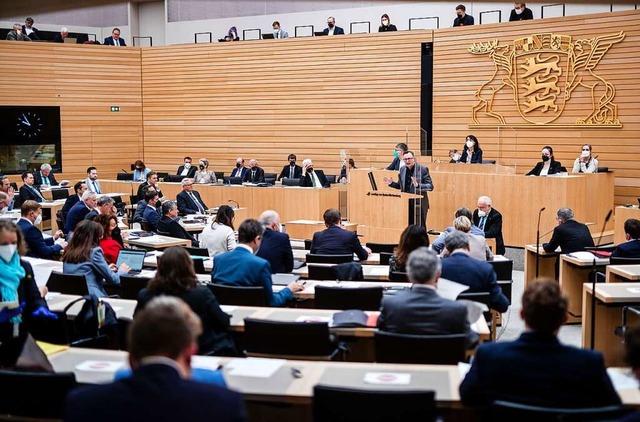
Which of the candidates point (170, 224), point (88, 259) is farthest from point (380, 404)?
point (170, 224)

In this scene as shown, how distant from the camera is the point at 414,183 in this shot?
11625 mm

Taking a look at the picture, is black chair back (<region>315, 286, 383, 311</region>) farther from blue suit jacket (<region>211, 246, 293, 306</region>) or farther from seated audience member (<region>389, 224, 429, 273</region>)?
seated audience member (<region>389, 224, 429, 273</region>)

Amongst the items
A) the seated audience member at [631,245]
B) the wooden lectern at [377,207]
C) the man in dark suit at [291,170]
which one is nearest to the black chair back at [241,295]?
the seated audience member at [631,245]

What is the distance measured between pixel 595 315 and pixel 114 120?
16.0 metres

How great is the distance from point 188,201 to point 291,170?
470 centimetres

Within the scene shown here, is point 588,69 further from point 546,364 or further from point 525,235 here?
point 546,364

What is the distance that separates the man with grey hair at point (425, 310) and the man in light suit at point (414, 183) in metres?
7.45

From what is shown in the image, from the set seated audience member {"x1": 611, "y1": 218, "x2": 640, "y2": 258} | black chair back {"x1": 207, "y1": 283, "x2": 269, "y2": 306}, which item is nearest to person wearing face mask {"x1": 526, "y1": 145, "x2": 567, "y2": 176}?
seated audience member {"x1": 611, "y1": 218, "x2": 640, "y2": 258}

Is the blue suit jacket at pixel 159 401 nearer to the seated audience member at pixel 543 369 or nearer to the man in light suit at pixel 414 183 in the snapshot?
the seated audience member at pixel 543 369

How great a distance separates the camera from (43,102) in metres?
18.7

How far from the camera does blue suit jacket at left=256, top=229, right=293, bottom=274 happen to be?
278 inches

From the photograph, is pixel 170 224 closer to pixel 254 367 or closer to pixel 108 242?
pixel 108 242

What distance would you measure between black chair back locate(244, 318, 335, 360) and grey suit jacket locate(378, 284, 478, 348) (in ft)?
1.34

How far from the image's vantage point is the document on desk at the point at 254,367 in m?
3.55
